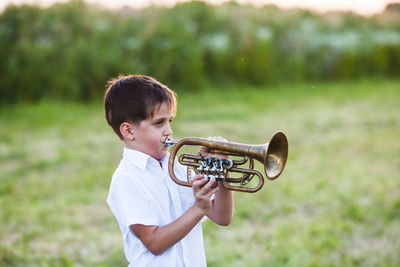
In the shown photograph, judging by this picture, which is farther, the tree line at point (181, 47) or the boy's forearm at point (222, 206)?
the tree line at point (181, 47)

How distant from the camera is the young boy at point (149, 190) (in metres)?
1.75

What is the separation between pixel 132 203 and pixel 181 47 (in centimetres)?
794

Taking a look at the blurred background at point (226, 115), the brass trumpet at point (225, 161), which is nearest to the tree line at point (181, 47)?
the blurred background at point (226, 115)

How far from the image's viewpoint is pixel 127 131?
1.90 meters

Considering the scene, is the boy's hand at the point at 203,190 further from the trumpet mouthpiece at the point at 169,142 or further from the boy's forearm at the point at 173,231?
the trumpet mouthpiece at the point at 169,142

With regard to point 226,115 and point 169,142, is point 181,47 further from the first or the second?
point 169,142

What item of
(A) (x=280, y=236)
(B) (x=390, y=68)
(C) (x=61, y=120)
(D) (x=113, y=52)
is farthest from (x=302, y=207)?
(B) (x=390, y=68)

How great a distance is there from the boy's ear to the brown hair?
2 cm

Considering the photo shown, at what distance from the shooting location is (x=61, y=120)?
770 cm

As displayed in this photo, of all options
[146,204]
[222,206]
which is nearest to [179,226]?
[146,204]

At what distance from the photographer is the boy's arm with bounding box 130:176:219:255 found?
1.70 meters

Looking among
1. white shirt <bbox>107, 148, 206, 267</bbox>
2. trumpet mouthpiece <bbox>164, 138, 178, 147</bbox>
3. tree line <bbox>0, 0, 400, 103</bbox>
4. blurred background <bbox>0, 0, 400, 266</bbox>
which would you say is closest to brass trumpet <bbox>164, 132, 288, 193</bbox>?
trumpet mouthpiece <bbox>164, 138, 178, 147</bbox>

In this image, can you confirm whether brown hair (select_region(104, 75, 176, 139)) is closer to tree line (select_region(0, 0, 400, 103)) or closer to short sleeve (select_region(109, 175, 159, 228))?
short sleeve (select_region(109, 175, 159, 228))

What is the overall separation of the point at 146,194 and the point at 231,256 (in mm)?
1852
